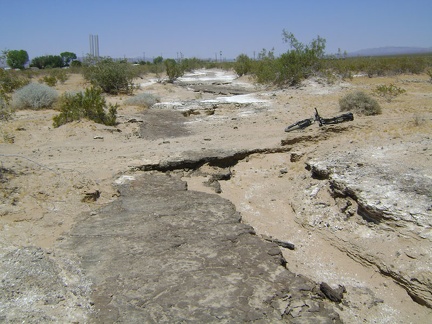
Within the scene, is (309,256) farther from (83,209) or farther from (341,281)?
(83,209)

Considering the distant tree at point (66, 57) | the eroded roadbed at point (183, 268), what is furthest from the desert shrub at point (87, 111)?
the distant tree at point (66, 57)

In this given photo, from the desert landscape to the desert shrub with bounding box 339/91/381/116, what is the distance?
1.57 metres

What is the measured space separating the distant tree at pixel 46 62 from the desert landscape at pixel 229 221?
46.4 meters

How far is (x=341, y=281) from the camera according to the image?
458 centimetres

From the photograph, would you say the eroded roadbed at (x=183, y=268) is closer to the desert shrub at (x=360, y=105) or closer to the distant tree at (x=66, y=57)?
the desert shrub at (x=360, y=105)

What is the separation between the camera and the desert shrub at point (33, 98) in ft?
47.5

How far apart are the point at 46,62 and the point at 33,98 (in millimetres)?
41890

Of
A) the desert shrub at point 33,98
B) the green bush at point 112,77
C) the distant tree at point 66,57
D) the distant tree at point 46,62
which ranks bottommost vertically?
the desert shrub at point 33,98

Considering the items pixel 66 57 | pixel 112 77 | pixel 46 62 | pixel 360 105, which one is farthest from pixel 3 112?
pixel 66 57

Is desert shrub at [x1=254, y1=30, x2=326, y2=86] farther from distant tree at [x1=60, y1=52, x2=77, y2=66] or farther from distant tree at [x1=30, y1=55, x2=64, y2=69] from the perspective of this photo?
distant tree at [x1=60, y1=52, x2=77, y2=66]

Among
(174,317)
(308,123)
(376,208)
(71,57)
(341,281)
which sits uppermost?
(71,57)

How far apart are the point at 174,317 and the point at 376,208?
126 inches

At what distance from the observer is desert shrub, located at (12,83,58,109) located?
47.5 feet

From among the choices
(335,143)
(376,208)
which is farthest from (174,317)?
(335,143)
